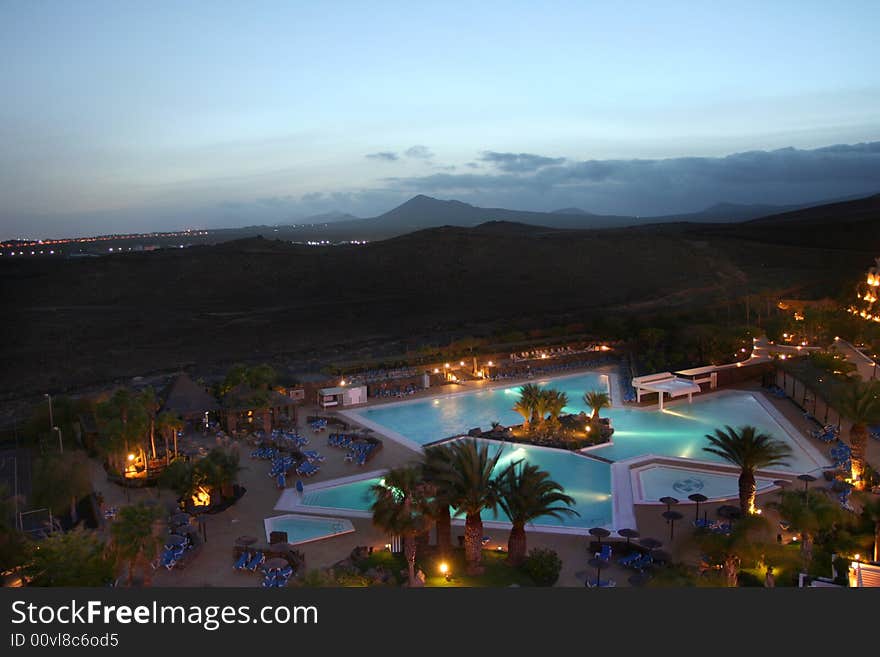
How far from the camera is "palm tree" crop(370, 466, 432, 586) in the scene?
1015 cm

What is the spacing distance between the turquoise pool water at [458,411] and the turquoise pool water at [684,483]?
5572 millimetres

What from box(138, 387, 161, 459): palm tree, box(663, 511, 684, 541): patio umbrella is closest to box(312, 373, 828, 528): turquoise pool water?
box(663, 511, 684, 541): patio umbrella

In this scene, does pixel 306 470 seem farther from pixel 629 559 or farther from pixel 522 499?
pixel 629 559

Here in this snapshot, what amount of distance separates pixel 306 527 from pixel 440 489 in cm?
372

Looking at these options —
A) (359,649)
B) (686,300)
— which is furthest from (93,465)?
(686,300)

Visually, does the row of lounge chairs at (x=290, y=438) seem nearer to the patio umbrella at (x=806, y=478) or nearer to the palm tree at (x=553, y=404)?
the palm tree at (x=553, y=404)

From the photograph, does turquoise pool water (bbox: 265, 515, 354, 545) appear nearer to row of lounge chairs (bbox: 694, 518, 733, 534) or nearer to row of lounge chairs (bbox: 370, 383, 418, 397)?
row of lounge chairs (bbox: 694, 518, 733, 534)

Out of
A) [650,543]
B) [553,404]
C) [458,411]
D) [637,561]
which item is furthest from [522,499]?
[458,411]

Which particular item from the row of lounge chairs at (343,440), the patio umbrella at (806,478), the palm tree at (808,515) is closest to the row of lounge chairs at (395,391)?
the row of lounge chairs at (343,440)

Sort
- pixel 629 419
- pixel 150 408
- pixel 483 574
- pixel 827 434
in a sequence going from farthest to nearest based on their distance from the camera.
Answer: pixel 629 419 → pixel 827 434 → pixel 150 408 → pixel 483 574

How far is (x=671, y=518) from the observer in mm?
12336

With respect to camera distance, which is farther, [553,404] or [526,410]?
[526,410]

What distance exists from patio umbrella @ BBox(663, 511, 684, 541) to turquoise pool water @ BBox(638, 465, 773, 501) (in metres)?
1.35

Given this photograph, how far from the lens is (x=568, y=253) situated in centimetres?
6612
